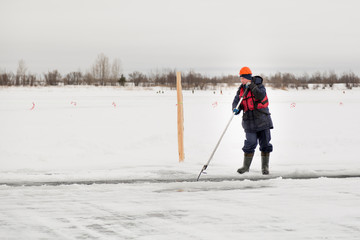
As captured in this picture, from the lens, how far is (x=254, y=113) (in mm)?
7844

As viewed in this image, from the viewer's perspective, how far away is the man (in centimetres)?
778

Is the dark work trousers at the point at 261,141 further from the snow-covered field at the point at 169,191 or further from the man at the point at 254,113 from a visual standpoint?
the snow-covered field at the point at 169,191

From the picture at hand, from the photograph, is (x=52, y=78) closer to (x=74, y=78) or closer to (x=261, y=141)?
(x=74, y=78)

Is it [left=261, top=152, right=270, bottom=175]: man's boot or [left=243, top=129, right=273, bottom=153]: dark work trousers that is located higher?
[left=243, top=129, right=273, bottom=153]: dark work trousers

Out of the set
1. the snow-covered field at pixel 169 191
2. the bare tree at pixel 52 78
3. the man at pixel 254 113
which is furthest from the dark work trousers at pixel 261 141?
the bare tree at pixel 52 78

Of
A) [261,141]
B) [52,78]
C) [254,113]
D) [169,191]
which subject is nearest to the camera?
[169,191]

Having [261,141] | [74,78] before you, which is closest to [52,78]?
[74,78]

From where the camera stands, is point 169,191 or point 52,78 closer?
point 169,191

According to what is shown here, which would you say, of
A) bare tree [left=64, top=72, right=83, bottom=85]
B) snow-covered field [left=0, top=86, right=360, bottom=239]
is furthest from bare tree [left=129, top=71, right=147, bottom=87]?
snow-covered field [left=0, top=86, right=360, bottom=239]

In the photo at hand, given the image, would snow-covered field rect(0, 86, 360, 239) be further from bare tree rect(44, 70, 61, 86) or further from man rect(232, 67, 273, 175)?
bare tree rect(44, 70, 61, 86)

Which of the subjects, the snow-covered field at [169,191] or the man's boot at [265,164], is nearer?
the snow-covered field at [169,191]

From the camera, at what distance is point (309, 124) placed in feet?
57.7

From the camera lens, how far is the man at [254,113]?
7781 mm

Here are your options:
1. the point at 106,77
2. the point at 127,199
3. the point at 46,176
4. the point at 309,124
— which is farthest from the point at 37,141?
the point at 106,77
